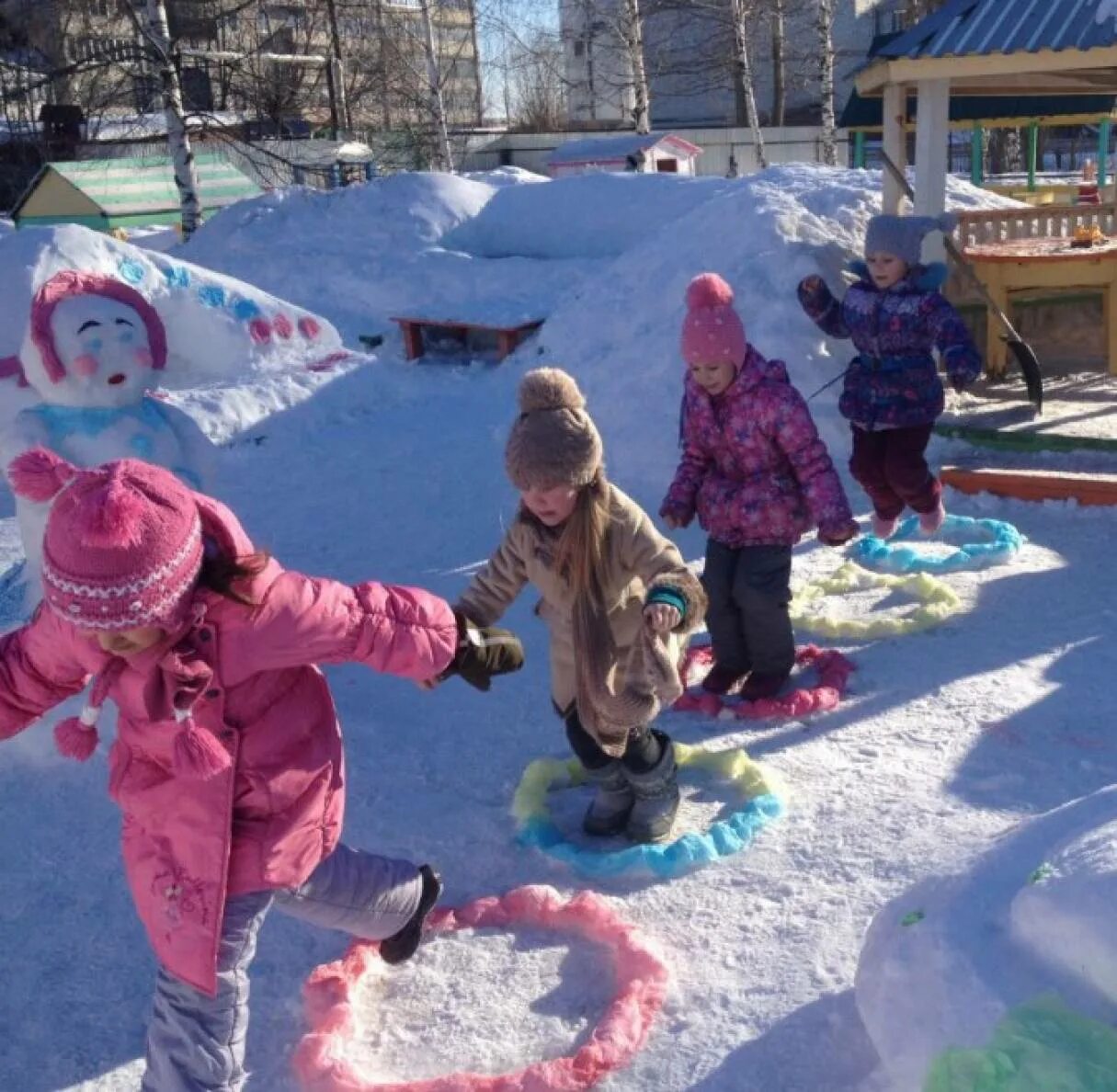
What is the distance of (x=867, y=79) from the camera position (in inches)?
250

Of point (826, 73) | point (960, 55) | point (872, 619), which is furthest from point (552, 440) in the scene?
point (826, 73)

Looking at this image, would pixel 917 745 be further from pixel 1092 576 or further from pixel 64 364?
pixel 64 364

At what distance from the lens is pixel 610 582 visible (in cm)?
275

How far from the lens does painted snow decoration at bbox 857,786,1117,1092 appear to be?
1.69m

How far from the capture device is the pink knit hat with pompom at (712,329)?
139 inches

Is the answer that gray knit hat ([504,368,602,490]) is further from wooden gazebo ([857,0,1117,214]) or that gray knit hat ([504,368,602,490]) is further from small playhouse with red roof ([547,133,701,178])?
small playhouse with red roof ([547,133,701,178])

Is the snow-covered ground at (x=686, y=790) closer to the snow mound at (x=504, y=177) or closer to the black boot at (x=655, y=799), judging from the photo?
the black boot at (x=655, y=799)

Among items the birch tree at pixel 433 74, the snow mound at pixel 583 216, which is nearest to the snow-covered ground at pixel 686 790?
the snow mound at pixel 583 216

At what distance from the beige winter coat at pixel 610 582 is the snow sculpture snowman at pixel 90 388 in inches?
61.4

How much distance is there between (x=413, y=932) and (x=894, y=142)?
5.62 metres

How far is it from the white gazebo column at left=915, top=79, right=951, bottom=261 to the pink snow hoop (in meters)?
3.42

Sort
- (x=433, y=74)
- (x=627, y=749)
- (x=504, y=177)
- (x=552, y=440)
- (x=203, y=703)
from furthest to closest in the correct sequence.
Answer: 1. (x=433, y=74)
2. (x=504, y=177)
3. (x=627, y=749)
4. (x=552, y=440)
5. (x=203, y=703)

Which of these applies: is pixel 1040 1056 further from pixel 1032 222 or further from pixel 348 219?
pixel 348 219

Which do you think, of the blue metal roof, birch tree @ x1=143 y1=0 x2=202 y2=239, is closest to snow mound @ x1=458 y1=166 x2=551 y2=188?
birch tree @ x1=143 y1=0 x2=202 y2=239
